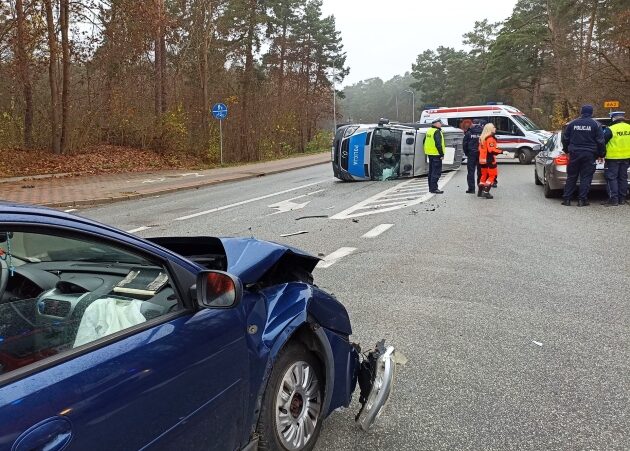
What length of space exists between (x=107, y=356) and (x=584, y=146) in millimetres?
10747

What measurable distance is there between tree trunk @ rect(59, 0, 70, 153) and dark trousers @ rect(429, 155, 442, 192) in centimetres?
1516

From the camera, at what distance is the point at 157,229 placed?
9.91 metres

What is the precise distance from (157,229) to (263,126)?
22.5m

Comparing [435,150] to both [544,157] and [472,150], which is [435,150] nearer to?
[472,150]

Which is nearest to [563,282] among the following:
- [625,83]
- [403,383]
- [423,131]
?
[403,383]

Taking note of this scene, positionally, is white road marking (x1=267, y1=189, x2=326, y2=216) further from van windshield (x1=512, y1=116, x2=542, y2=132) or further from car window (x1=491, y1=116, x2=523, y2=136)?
van windshield (x1=512, y1=116, x2=542, y2=132)

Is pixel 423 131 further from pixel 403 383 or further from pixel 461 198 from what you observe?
pixel 403 383

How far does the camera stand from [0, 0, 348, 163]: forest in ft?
67.6

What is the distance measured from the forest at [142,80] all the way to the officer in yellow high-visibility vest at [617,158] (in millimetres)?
17353

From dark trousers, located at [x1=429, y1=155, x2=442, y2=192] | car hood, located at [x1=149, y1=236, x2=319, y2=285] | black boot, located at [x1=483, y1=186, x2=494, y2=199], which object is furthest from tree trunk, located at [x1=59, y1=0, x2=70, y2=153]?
car hood, located at [x1=149, y1=236, x2=319, y2=285]

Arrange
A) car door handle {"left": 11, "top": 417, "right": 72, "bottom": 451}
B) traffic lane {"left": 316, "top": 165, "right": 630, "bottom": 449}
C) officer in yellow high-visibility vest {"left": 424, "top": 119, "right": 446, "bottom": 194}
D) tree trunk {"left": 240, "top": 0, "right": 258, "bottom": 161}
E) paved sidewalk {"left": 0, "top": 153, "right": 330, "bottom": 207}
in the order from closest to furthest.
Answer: car door handle {"left": 11, "top": 417, "right": 72, "bottom": 451}
traffic lane {"left": 316, "top": 165, "right": 630, "bottom": 449}
officer in yellow high-visibility vest {"left": 424, "top": 119, "right": 446, "bottom": 194}
paved sidewalk {"left": 0, "top": 153, "right": 330, "bottom": 207}
tree trunk {"left": 240, "top": 0, "right": 258, "bottom": 161}

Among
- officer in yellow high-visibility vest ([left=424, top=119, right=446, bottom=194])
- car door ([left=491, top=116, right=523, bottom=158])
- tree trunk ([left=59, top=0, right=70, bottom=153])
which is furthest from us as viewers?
car door ([left=491, top=116, right=523, bottom=158])

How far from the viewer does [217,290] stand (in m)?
2.09

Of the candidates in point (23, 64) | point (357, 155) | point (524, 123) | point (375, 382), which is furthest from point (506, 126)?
point (375, 382)
